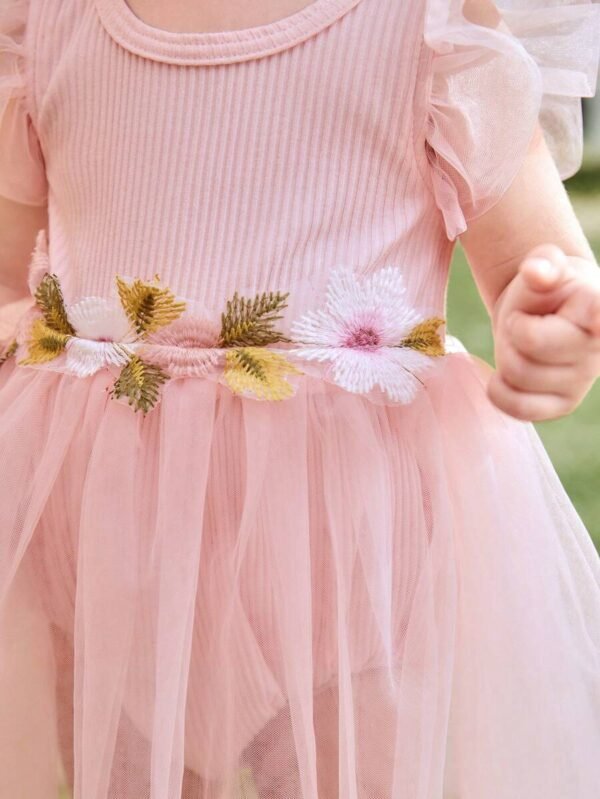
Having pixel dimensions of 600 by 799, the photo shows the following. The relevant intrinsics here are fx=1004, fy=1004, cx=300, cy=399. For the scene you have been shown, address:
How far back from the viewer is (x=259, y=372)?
64cm

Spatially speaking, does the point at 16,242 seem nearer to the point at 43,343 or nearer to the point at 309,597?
→ the point at 43,343

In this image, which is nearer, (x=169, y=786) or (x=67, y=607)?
(x=169, y=786)

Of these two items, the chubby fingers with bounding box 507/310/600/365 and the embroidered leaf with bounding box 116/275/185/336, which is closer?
the chubby fingers with bounding box 507/310/600/365

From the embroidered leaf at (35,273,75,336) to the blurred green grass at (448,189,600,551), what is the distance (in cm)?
80

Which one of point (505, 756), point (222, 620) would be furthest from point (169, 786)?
point (505, 756)

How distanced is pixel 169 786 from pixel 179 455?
20 centimetres

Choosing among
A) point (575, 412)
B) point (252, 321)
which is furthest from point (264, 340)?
point (575, 412)

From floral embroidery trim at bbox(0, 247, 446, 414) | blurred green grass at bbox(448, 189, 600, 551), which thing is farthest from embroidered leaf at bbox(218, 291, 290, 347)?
blurred green grass at bbox(448, 189, 600, 551)

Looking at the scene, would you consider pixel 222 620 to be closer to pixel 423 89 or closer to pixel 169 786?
→ pixel 169 786

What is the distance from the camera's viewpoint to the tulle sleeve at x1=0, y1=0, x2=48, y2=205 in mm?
751

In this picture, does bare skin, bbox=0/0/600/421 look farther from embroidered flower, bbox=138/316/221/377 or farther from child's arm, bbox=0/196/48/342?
embroidered flower, bbox=138/316/221/377

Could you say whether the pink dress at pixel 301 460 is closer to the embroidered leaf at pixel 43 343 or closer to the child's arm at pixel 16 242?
the embroidered leaf at pixel 43 343

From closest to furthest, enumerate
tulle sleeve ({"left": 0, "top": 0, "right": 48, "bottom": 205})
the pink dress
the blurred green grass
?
1. the pink dress
2. tulle sleeve ({"left": 0, "top": 0, "right": 48, "bottom": 205})
3. the blurred green grass

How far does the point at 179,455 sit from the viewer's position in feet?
2.13
